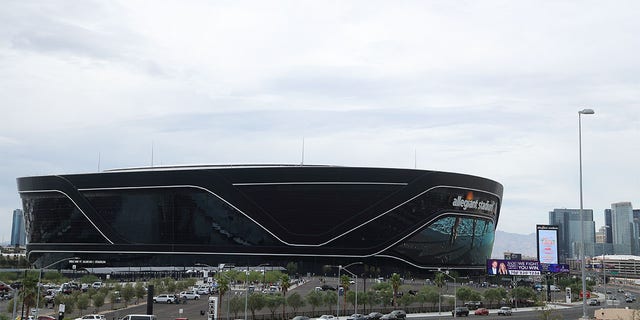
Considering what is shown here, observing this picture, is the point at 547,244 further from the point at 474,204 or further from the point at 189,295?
the point at 189,295

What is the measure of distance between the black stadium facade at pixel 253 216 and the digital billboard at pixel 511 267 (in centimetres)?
1751

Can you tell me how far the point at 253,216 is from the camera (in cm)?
15725

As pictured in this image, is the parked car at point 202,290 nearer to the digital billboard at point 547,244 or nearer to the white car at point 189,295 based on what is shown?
the white car at point 189,295

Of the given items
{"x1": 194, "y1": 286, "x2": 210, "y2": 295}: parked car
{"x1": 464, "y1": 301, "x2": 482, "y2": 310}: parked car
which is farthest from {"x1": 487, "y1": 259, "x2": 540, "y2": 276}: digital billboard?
{"x1": 194, "y1": 286, "x2": 210, "y2": 295}: parked car

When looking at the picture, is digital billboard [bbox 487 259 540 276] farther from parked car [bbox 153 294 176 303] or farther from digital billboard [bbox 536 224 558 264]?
parked car [bbox 153 294 176 303]

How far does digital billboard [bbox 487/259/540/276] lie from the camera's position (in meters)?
151

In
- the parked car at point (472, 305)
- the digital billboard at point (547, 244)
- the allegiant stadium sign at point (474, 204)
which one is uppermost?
the allegiant stadium sign at point (474, 204)

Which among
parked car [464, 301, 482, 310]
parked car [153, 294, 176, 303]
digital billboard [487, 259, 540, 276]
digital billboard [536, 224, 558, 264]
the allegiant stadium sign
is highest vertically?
the allegiant stadium sign

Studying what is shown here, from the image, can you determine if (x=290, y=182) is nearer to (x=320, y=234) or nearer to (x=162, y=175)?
(x=320, y=234)

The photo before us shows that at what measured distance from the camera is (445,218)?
167750mm

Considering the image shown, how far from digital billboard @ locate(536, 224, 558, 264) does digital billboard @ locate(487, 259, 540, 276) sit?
28.5 feet

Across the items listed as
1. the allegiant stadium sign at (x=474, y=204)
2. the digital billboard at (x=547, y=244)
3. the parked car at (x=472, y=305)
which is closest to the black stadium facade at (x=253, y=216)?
the allegiant stadium sign at (x=474, y=204)

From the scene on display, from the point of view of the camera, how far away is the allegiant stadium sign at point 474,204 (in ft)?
559

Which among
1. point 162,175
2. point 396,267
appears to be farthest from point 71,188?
point 396,267
